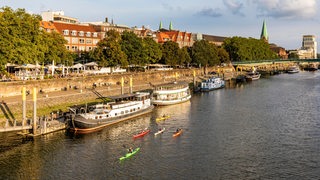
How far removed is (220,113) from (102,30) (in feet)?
320

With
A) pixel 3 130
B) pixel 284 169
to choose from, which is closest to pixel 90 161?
pixel 3 130

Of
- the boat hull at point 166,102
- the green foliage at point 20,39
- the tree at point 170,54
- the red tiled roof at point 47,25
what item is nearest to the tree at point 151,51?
the tree at point 170,54

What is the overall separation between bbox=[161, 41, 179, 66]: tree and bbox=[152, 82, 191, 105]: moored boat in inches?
2291

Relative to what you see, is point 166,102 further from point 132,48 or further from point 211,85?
point 211,85

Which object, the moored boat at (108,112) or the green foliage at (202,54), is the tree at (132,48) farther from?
the green foliage at (202,54)

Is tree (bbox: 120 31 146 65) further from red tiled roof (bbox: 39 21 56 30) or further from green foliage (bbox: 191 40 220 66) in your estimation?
green foliage (bbox: 191 40 220 66)

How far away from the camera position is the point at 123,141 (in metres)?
57.0

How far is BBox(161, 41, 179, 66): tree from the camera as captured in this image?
516 ft

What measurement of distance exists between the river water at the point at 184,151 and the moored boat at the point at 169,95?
14.7 metres

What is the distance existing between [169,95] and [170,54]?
216 feet

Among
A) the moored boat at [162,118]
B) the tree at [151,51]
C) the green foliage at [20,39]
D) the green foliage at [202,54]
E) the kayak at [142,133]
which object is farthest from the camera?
the green foliage at [202,54]

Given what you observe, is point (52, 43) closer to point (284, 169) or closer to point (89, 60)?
point (89, 60)

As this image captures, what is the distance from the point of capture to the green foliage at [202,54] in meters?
180

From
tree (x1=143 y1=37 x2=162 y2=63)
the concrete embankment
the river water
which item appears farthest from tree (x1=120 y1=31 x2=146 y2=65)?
the river water
